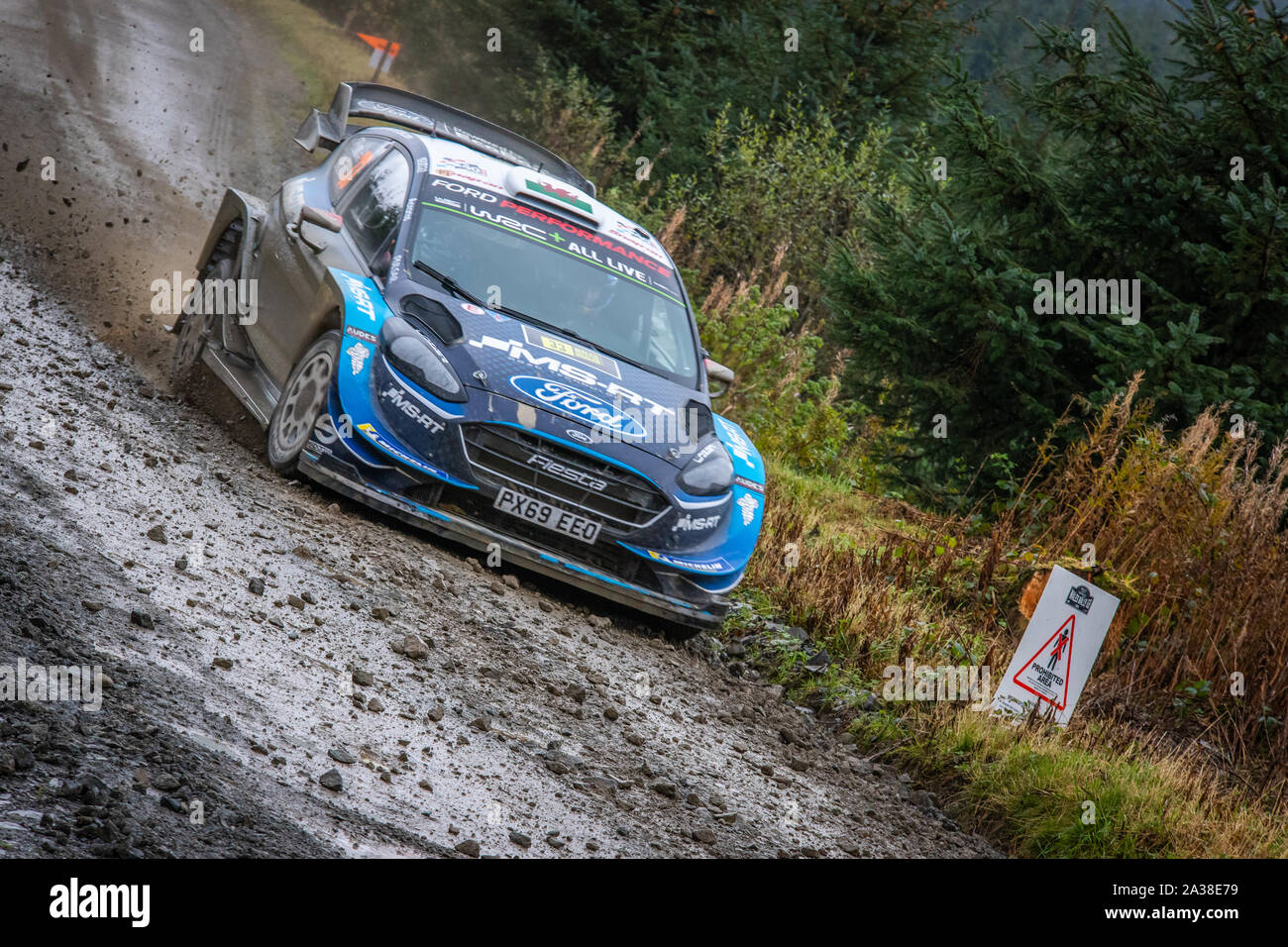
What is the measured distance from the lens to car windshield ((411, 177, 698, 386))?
A: 7.21 meters

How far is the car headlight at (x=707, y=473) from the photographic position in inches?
261

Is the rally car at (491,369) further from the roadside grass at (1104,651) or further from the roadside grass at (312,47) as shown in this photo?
the roadside grass at (312,47)

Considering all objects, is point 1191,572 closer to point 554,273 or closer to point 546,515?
point 546,515

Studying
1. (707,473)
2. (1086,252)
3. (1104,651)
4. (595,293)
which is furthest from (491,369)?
(1086,252)

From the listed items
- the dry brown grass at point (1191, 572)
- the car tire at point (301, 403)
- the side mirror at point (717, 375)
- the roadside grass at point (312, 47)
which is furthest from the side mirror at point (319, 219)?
the roadside grass at point (312, 47)

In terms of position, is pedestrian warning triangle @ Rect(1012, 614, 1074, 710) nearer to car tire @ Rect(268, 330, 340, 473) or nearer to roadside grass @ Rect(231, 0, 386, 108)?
car tire @ Rect(268, 330, 340, 473)

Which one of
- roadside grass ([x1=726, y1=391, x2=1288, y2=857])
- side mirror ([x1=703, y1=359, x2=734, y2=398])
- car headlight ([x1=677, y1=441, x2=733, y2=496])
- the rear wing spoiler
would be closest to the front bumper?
car headlight ([x1=677, y1=441, x2=733, y2=496])

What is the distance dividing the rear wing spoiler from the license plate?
3732 mm

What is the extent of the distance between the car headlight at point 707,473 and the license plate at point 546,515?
0.58m

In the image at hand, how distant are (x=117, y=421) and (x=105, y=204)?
666cm

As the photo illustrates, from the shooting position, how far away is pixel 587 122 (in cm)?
2086
